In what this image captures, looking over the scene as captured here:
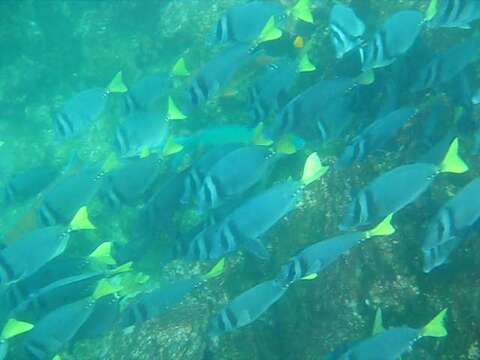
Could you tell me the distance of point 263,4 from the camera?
518 centimetres

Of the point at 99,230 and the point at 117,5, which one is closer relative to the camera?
the point at 99,230

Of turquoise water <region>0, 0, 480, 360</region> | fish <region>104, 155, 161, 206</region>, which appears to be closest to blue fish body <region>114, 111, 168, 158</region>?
turquoise water <region>0, 0, 480, 360</region>

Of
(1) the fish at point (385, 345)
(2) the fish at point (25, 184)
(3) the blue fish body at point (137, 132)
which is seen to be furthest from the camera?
(2) the fish at point (25, 184)

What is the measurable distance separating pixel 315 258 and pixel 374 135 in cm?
151

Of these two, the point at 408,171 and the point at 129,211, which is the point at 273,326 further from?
the point at 129,211

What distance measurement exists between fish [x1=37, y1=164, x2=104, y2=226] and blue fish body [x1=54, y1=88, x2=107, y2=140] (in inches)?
36.9

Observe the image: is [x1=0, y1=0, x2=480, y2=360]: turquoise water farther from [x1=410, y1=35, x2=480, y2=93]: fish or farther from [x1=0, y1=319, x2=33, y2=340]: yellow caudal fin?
[x1=0, y1=319, x2=33, y2=340]: yellow caudal fin

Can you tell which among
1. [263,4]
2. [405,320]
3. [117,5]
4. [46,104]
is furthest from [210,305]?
[117,5]

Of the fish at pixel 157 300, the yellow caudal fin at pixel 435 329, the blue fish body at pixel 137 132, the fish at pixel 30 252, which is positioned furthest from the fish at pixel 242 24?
the yellow caudal fin at pixel 435 329

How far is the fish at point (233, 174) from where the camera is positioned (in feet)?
14.4

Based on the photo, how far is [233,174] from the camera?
14.5 feet

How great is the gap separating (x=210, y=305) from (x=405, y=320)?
2319 millimetres

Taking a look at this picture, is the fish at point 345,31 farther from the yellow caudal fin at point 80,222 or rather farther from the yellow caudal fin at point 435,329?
the yellow caudal fin at point 80,222

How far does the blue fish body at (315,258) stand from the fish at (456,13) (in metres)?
2.47
